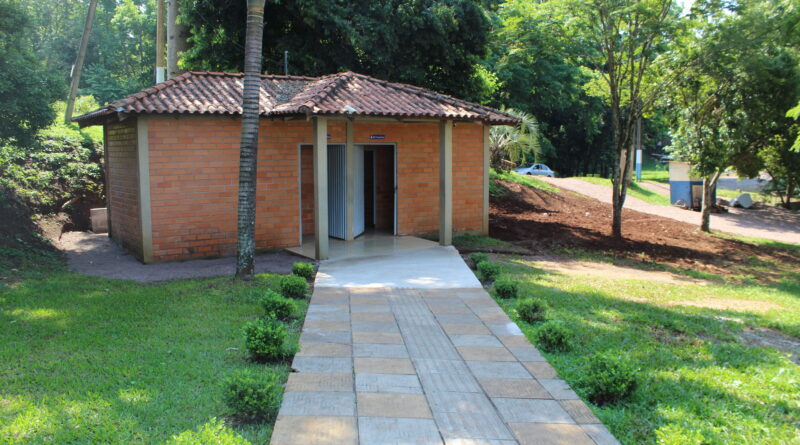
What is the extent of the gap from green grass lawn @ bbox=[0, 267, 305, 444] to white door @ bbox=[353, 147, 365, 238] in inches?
185

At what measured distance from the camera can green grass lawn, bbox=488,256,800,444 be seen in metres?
4.59

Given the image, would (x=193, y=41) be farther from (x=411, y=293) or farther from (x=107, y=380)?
(x=107, y=380)

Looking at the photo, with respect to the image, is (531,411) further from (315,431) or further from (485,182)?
(485,182)

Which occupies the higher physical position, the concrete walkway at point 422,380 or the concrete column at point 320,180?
the concrete column at point 320,180

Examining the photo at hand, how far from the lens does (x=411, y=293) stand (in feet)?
30.5

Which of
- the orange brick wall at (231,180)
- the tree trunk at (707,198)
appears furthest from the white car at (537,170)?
the orange brick wall at (231,180)

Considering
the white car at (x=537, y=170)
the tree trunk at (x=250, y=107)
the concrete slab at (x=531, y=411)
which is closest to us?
the concrete slab at (x=531, y=411)

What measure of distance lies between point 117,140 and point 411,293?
25.4 feet

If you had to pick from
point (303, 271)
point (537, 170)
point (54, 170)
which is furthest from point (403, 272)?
point (537, 170)

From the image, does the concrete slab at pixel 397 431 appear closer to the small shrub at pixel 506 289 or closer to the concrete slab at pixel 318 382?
the concrete slab at pixel 318 382

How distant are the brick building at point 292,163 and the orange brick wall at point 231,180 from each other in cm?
2

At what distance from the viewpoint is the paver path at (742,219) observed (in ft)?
69.8

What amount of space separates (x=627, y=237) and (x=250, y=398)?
15.0m

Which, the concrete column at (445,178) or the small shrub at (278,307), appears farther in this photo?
the concrete column at (445,178)
